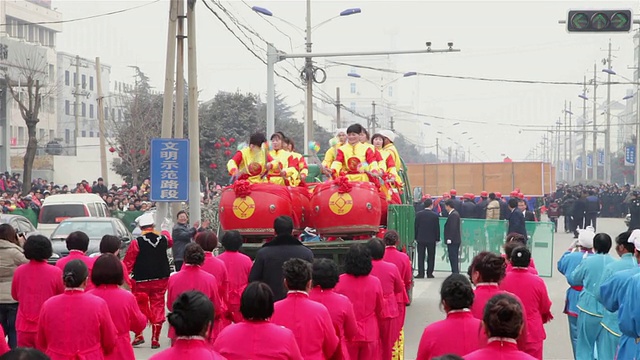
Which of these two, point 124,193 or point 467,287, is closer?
point 467,287

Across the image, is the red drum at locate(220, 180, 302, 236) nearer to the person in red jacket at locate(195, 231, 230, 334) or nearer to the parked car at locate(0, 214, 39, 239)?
the person in red jacket at locate(195, 231, 230, 334)

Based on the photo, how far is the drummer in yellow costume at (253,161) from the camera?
14156 mm

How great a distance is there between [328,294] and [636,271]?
2.66m

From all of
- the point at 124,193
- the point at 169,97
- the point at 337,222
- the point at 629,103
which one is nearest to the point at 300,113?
the point at 629,103

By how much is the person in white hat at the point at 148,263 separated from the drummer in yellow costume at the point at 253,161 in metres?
1.27

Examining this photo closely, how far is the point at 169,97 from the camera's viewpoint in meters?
23.3

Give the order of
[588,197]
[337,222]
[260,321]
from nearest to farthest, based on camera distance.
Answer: [260,321], [337,222], [588,197]

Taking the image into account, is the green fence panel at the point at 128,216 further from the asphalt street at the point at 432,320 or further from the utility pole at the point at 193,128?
the asphalt street at the point at 432,320

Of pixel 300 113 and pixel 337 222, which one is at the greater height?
pixel 300 113

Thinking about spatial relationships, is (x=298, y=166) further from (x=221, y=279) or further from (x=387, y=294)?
(x=387, y=294)

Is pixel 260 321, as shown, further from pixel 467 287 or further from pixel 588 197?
pixel 588 197

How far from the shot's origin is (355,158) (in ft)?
48.8

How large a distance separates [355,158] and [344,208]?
1.35 meters

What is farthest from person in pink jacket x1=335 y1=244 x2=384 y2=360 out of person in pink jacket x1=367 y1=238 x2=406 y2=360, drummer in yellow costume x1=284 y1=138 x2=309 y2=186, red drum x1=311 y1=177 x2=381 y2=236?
drummer in yellow costume x1=284 y1=138 x2=309 y2=186
